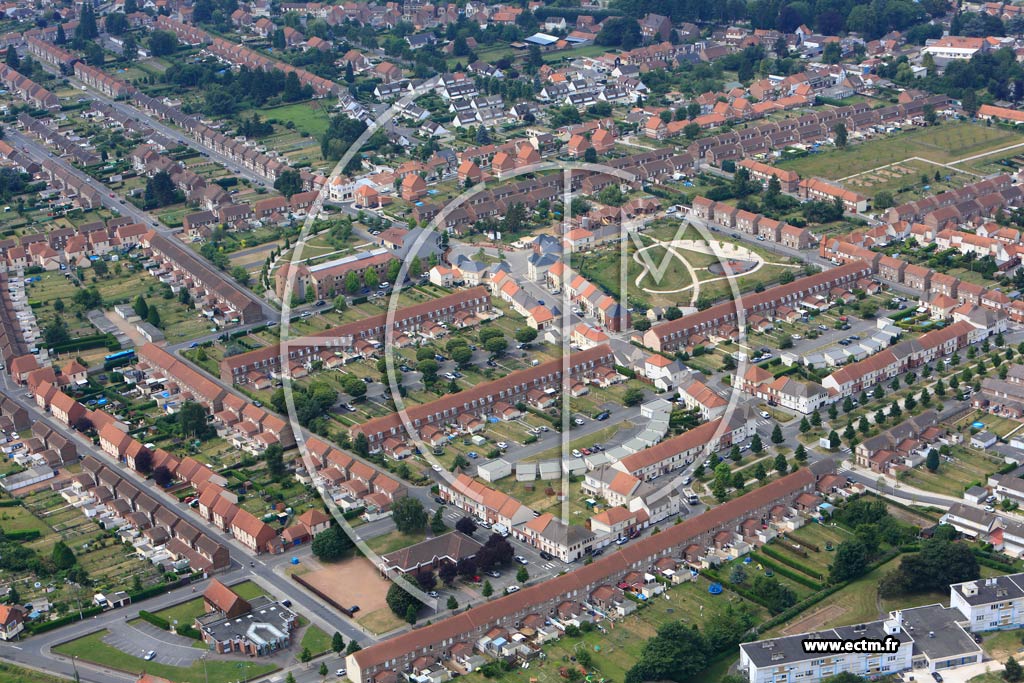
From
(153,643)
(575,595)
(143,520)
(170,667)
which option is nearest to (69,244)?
(143,520)

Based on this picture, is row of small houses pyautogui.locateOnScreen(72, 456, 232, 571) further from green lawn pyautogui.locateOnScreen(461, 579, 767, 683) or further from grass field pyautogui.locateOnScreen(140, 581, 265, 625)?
green lawn pyautogui.locateOnScreen(461, 579, 767, 683)

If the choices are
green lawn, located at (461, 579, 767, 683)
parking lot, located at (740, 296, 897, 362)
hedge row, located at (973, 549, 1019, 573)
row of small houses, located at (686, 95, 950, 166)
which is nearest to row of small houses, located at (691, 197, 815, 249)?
parking lot, located at (740, 296, 897, 362)

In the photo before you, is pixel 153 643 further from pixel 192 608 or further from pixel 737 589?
pixel 737 589

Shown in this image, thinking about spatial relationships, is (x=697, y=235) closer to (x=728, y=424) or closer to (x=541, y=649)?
(x=728, y=424)

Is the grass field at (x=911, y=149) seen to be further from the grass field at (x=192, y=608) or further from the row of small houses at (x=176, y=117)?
the grass field at (x=192, y=608)

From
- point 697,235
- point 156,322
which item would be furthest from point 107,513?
point 697,235

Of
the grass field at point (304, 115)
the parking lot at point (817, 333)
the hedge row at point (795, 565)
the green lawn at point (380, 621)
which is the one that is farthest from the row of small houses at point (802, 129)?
the green lawn at point (380, 621)

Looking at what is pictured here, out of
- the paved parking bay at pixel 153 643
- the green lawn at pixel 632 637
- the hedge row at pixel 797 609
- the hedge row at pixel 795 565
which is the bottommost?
the paved parking bay at pixel 153 643

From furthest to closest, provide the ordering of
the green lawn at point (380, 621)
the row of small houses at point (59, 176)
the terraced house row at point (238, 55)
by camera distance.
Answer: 1. the terraced house row at point (238, 55)
2. the row of small houses at point (59, 176)
3. the green lawn at point (380, 621)
